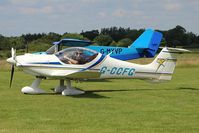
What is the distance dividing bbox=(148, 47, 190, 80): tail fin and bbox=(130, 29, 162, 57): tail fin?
253 inches

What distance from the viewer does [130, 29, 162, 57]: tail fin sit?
21812 millimetres

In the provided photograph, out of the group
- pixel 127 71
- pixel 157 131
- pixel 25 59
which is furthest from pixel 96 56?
pixel 157 131

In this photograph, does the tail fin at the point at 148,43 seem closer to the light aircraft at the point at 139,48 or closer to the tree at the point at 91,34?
the light aircraft at the point at 139,48

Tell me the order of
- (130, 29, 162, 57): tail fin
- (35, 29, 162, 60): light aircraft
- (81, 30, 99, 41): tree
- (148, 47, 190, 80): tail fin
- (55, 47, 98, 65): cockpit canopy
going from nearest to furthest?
(55, 47, 98, 65): cockpit canopy < (148, 47, 190, 80): tail fin < (35, 29, 162, 60): light aircraft < (130, 29, 162, 57): tail fin < (81, 30, 99, 41): tree

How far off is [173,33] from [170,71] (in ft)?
333

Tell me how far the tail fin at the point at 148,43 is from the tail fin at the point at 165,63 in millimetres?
6434

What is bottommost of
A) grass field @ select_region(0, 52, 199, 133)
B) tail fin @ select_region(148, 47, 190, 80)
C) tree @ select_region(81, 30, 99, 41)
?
tree @ select_region(81, 30, 99, 41)

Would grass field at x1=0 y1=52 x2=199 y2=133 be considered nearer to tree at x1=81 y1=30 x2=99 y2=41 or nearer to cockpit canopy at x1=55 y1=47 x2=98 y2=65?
cockpit canopy at x1=55 y1=47 x2=98 y2=65

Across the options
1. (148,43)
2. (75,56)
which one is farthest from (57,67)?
(148,43)

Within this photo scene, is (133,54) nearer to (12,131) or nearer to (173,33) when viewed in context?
(12,131)

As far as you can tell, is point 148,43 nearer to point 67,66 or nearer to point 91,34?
point 67,66

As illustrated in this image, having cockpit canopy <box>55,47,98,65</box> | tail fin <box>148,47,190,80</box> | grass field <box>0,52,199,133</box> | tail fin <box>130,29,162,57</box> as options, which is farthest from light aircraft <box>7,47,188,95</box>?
tail fin <box>130,29,162,57</box>

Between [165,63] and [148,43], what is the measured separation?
6.90 metres

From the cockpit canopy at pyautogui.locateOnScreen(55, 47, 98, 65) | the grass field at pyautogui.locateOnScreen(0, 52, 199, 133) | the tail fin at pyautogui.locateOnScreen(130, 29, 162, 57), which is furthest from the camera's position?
the tail fin at pyautogui.locateOnScreen(130, 29, 162, 57)
